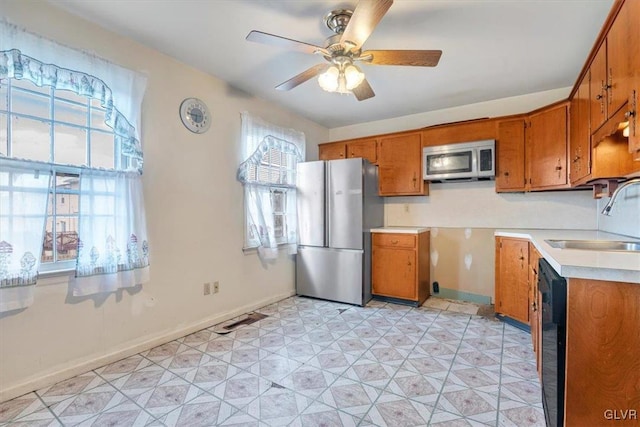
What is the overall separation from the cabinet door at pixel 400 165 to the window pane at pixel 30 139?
330 cm

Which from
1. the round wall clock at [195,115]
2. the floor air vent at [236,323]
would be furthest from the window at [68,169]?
the floor air vent at [236,323]

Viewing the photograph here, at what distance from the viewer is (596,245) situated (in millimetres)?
2090

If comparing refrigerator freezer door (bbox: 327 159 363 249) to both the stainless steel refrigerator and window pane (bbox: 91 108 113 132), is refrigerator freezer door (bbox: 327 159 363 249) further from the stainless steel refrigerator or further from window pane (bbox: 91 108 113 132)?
window pane (bbox: 91 108 113 132)

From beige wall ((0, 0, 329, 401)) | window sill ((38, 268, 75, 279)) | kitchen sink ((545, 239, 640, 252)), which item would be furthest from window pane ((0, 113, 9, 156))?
kitchen sink ((545, 239, 640, 252))

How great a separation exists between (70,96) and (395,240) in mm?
3226

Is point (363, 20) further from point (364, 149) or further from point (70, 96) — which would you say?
point (364, 149)

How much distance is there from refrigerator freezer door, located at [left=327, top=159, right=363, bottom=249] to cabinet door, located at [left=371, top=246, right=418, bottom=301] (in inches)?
13.8

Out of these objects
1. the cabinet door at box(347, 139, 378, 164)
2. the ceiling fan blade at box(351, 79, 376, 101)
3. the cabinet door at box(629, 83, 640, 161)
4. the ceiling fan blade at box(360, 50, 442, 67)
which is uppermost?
the ceiling fan blade at box(360, 50, 442, 67)

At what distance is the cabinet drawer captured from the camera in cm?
349

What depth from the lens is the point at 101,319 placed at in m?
2.18

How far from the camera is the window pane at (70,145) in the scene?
77.4 inches

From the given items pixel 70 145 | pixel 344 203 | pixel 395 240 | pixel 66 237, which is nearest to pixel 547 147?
pixel 395 240

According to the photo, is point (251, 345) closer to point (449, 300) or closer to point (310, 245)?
point (310, 245)

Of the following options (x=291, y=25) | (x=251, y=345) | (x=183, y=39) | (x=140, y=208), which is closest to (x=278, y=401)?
(x=251, y=345)
